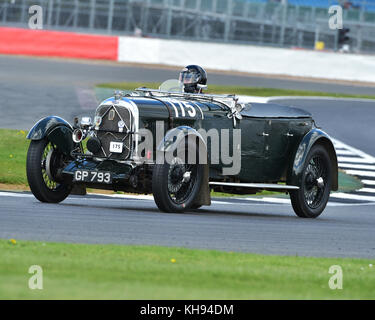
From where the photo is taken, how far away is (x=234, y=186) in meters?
11.9

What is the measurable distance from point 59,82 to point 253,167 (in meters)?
18.2

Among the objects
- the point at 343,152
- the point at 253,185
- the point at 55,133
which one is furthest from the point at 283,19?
the point at 55,133

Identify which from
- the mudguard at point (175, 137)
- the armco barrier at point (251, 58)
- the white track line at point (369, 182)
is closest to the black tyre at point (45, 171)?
the mudguard at point (175, 137)

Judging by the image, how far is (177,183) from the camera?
11.3 meters

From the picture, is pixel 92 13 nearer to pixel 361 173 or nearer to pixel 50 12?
pixel 50 12

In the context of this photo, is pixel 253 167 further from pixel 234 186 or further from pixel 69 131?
pixel 69 131

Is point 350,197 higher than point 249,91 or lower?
lower

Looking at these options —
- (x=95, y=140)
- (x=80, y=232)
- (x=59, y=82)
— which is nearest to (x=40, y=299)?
(x=80, y=232)

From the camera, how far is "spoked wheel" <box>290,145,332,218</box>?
12.5 m

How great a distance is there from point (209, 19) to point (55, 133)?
2813 cm

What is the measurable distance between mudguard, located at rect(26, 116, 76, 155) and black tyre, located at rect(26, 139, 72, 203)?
2.9 inches

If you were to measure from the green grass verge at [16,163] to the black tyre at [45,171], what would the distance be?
8.11ft

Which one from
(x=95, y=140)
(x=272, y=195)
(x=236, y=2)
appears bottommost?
(x=272, y=195)

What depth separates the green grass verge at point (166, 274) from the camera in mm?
6434
